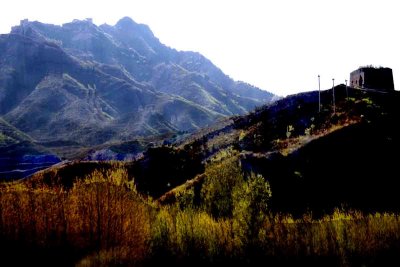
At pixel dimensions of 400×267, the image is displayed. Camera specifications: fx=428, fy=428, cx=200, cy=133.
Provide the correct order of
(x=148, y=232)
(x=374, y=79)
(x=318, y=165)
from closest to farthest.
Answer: (x=148, y=232) < (x=318, y=165) < (x=374, y=79)

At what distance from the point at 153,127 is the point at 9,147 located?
7035cm

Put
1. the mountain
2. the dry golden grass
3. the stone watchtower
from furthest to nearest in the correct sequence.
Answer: the stone watchtower
the mountain
the dry golden grass

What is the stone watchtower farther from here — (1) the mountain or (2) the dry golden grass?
(2) the dry golden grass

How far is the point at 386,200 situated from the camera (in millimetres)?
25625

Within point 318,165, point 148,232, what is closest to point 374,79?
point 318,165

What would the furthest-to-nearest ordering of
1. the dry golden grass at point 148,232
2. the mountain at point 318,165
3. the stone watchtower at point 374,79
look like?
the stone watchtower at point 374,79
the mountain at point 318,165
the dry golden grass at point 148,232

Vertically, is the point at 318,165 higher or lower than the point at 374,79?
lower

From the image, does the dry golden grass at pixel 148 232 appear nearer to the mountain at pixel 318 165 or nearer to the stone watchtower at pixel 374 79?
the mountain at pixel 318 165

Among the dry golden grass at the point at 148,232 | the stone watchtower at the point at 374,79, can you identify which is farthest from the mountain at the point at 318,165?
the stone watchtower at the point at 374,79

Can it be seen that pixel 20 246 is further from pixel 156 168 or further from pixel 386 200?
pixel 156 168

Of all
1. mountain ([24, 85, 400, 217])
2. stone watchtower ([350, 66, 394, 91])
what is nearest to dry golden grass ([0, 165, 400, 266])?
mountain ([24, 85, 400, 217])

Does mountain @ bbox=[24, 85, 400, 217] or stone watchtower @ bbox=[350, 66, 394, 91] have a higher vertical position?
stone watchtower @ bbox=[350, 66, 394, 91]

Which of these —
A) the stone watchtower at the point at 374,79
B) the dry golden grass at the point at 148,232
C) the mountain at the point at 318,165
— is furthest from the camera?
the stone watchtower at the point at 374,79

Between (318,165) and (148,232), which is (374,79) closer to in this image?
(318,165)
